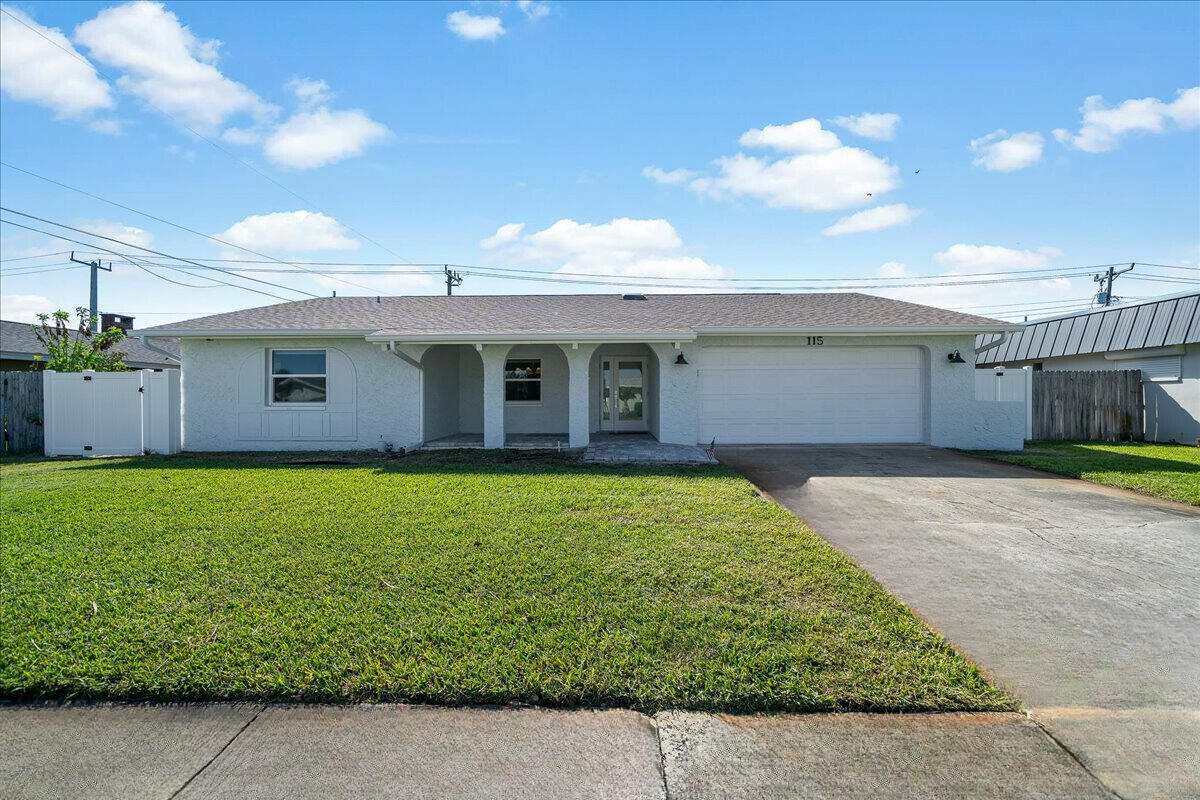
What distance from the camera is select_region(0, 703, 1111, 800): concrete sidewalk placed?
2436 millimetres

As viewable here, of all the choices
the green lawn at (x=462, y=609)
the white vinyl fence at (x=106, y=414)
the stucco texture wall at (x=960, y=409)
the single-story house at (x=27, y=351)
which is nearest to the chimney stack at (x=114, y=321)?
the single-story house at (x=27, y=351)

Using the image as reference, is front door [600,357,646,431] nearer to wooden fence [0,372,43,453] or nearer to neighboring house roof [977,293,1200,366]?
neighboring house roof [977,293,1200,366]

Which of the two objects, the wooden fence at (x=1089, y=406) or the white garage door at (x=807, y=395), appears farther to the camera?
the wooden fence at (x=1089, y=406)

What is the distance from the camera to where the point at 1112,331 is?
56.3 ft

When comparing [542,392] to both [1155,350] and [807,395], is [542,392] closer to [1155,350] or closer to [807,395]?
[807,395]

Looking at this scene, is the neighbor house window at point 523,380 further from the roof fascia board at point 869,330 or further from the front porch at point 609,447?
the roof fascia board at point 869,330

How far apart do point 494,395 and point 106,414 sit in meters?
7.95

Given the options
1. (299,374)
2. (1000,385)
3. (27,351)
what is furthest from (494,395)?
(27,351)

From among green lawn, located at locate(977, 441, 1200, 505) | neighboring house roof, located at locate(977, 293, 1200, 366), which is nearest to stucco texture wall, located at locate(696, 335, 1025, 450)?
green lawn, located at locate(977, 441, 1200, 505)

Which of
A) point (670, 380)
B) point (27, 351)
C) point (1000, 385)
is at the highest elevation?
point (27, 351)

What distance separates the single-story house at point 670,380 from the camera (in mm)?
12703

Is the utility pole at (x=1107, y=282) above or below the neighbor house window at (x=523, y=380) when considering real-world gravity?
above

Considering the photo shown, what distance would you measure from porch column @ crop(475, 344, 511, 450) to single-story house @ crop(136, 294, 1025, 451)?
0.02m

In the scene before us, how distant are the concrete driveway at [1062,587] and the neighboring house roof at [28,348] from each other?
19.0 metres
